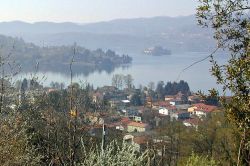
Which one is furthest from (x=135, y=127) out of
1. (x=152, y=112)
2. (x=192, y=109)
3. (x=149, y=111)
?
(x=192, y=109)

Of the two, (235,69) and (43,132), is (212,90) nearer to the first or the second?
(235,69)

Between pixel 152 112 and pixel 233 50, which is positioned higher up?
pixel 233 50

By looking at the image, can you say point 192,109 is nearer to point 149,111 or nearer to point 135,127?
point 149,111

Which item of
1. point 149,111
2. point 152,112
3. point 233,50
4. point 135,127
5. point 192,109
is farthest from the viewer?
point 192,109

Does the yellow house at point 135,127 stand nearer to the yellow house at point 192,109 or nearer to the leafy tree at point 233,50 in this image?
the yellow house at point 192,109

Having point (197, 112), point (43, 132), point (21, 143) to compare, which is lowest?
point (197, 112)

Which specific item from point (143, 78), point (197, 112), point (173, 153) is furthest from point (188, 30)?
point (173, 153)

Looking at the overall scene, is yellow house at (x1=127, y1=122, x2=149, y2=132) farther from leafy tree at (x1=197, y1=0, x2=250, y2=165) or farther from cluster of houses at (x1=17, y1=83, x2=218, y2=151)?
leafy tree at (x1=197, y1=0, x2=250, y2=165)

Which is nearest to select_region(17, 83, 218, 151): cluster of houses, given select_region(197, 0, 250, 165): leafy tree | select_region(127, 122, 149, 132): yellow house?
select_region(127, 122, 149, 132): yellow house
